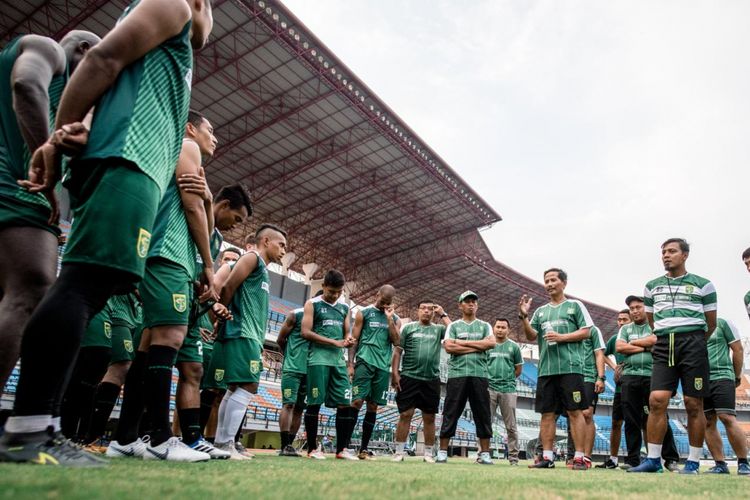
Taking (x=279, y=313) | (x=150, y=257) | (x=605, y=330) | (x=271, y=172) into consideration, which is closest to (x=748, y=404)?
(x=605, y=330)

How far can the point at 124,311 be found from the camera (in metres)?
4.58

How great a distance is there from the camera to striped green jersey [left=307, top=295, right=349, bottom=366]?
18.8 feet

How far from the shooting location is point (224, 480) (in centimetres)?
180

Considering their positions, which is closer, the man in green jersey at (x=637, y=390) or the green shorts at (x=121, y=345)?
the green shorts at (x=121, y=345)

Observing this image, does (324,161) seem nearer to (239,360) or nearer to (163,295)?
(239,360)

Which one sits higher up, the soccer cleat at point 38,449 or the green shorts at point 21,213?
the green shorts at point 21,213

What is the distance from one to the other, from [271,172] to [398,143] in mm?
7362

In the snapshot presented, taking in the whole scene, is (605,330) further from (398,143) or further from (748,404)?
(398,143)

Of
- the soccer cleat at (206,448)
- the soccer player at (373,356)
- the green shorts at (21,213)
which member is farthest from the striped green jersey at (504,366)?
the green shorts at (21,213)

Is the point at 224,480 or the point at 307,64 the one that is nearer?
the point at 224,480

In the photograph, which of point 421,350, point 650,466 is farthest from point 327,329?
point 650,466

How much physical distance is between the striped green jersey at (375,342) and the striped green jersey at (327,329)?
48 cm

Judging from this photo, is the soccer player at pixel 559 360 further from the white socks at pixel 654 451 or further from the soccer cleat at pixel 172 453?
the soccer cleat at pixel 172 453

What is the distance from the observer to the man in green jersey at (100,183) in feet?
5.53
